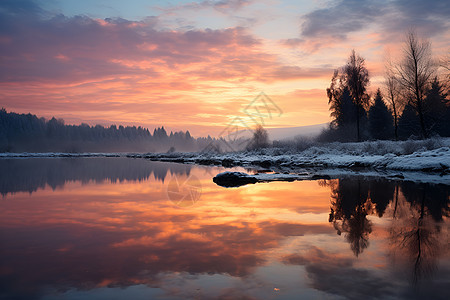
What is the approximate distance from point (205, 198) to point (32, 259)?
752 centimetres

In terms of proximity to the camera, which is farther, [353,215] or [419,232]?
[353,215]

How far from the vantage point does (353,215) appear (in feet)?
28.8

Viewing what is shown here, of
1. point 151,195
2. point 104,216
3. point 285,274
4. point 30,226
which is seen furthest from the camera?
point 151,195

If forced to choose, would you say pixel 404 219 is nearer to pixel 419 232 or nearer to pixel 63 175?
pixel 419 232

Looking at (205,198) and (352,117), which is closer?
(205,198)

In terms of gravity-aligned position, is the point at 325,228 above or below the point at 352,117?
Result: below

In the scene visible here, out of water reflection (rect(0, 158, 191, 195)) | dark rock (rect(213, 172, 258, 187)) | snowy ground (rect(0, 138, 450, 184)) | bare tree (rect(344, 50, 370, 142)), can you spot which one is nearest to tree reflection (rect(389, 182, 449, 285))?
snowy ground (rect(0, 138, 450, 184))

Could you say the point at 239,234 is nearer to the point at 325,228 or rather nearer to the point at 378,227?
the point at 325,228

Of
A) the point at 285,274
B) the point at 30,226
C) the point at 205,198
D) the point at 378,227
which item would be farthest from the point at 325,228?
the point at 30,226

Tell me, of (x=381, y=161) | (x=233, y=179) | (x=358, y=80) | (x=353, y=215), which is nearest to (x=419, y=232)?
(x=353, y=215)

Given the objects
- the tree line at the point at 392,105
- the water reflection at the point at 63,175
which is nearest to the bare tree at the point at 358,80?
the tree line at the point at 392,105

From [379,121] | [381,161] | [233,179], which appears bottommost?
[233,179]

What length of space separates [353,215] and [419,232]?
2028 millimetres

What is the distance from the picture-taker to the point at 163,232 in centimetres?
733
